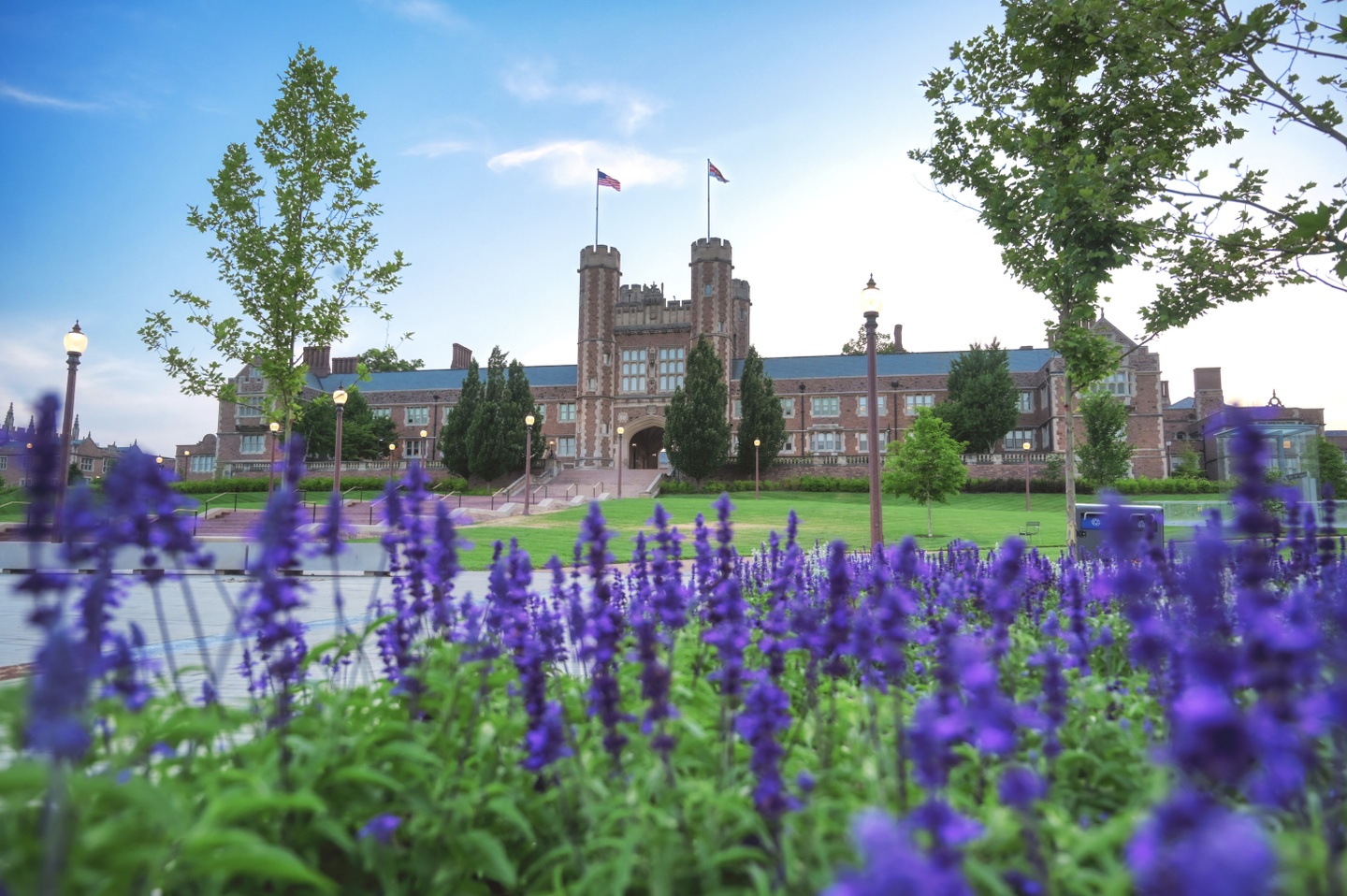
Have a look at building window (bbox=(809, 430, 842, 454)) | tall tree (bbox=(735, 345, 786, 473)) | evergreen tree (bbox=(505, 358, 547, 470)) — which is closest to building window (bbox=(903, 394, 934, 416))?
building window (bbox=(809, 430, 842, 454))

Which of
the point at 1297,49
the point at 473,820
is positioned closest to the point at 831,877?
the point at 473,820

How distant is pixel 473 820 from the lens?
254 centimetres

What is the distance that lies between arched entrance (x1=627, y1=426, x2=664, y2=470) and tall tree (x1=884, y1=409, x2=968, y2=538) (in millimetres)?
34949

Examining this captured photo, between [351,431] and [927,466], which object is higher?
[351,431]

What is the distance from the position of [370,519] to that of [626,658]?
3416 centimetres

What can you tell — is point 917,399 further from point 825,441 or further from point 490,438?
point 490,438

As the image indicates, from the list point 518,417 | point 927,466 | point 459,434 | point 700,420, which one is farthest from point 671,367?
point 927,466

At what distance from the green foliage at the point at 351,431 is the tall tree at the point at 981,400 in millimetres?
42909

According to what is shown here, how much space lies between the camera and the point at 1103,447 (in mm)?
45125

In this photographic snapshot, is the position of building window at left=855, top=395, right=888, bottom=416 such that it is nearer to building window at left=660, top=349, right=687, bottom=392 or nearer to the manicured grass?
building window at left=660, top=349, right=687, bottom=392

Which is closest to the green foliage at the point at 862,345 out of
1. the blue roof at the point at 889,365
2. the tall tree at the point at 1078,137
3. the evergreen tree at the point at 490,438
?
the blue roof at the point at 889,365

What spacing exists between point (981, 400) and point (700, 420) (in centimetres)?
1991

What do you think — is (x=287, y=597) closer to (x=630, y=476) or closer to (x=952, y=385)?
(x=630, y=476)

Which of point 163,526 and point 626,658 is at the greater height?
point 163,526
